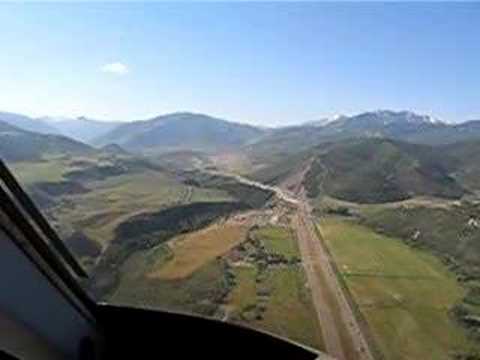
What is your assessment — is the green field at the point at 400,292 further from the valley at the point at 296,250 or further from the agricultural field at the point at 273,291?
the agricultural field at the point at 273,291

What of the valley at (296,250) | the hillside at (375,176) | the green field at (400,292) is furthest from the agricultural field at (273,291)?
the hillside at (375,176)

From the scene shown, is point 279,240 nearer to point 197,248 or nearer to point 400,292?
point 197,248

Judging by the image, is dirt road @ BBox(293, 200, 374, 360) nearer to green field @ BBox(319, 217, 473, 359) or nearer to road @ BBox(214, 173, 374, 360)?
road @ BBox(214, 173, 374, 360)

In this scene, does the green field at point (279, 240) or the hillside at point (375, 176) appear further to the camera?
the hillside at point (375, 176)

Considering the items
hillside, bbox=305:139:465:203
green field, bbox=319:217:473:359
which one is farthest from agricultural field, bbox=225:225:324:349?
hillside, bbox=305:139:465:203

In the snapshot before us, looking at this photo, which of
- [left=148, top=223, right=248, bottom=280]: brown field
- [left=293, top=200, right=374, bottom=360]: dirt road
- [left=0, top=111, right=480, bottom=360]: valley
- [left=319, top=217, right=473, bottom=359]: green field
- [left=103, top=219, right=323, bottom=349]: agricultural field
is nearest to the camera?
[left=293, top=200, right=374, bottom=360]: dirt road

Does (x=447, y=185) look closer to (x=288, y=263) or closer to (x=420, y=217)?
(x=420, y=217)

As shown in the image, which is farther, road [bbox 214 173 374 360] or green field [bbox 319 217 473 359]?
green field [bbox 319 217 473 359]
